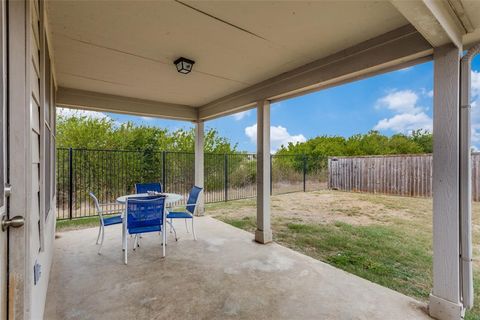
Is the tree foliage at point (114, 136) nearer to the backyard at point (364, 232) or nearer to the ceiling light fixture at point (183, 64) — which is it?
the backyard at point (364, 232)

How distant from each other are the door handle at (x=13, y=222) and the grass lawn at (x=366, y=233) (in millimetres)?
3122

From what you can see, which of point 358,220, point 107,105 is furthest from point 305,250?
point 107,105

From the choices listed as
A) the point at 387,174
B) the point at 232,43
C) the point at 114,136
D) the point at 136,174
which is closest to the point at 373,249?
the point at 232,43

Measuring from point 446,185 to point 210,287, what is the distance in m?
2.37

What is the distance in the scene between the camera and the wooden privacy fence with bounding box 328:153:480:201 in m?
7.93

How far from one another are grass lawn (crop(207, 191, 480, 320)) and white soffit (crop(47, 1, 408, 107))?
2.64 metres

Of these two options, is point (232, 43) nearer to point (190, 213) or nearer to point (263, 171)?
point (263, 171)

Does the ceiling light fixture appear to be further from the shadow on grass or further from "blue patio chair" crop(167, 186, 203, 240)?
the shadow on grass

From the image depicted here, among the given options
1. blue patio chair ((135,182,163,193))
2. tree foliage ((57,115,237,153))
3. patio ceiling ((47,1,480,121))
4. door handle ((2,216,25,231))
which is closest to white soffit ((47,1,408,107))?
patio ceiling ((47,1,480,121))

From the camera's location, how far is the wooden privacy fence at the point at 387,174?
7.93 metres

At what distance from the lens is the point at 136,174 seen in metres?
6.36

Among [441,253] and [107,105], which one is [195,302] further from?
[107,105]

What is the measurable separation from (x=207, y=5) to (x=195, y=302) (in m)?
2.58

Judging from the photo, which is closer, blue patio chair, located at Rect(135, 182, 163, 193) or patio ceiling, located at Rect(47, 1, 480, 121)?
patio ceiling, located at Rect(47, 1, 480, 121)
